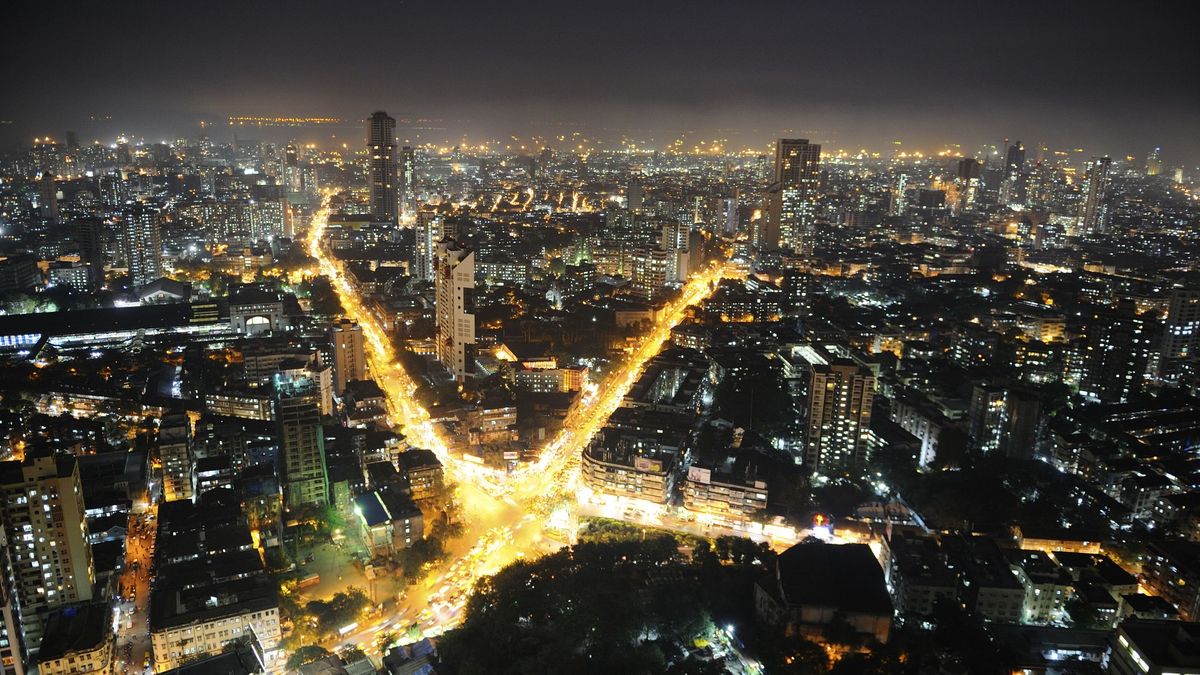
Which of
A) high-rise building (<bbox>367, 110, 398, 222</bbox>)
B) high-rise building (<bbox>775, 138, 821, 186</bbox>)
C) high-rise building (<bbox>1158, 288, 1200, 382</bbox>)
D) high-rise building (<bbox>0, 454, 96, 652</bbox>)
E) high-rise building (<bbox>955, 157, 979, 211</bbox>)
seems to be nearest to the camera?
high-rise building (<bbox>0, 454, 96, 652</bbox>)

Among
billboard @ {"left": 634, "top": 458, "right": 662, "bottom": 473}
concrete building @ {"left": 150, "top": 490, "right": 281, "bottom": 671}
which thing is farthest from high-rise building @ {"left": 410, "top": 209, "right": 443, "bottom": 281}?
concrete building @ {"left": 150, "top": 490, "right": 281, "bottom": 671}

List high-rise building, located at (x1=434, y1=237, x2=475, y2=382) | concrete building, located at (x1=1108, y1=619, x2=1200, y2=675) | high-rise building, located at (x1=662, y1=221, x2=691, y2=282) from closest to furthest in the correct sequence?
1. concrete building, located at (x1=1108, y1=619, x2=1200, y2=675)
2. high-rise building, located at (x1=434, y1=237, x2=475, y2=382)
3. high-rise building, located at (x1=662, y1=221, x2=691, y2=282)

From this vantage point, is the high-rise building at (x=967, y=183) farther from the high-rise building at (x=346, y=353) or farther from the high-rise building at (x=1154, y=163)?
the high-rise building at (x=346, y=353)

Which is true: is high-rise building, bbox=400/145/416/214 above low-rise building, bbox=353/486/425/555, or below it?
above

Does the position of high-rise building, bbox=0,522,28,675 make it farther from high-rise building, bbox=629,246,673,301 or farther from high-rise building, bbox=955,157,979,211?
high-rise building, bbox=955,157,979,211

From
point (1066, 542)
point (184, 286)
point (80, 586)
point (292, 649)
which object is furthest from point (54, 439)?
point (1066, 542)

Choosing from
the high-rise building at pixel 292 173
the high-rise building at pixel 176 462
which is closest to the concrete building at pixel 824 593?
the high-rise building at pixel 176 462

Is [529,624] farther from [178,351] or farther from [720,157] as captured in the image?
[720,157]
